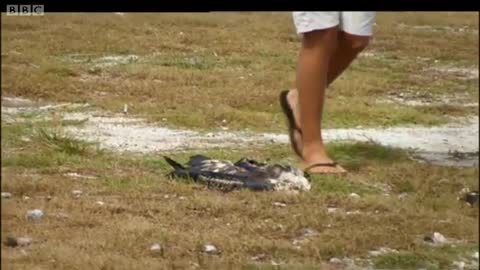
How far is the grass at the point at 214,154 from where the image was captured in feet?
1.76

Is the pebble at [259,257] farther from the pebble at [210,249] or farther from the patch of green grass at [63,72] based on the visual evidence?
the patch of green grass at [63,72]

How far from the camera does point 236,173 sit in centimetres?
72

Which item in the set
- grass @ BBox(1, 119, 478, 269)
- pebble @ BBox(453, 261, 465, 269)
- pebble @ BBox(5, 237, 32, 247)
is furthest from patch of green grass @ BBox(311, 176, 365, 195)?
pebble @ BBox(5, 237, 32, 247)

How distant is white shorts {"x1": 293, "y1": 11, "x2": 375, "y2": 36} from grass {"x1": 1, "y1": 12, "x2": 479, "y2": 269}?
1cm

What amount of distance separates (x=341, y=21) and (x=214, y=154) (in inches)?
11.1

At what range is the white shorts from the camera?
47cm

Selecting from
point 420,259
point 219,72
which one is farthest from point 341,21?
point 219,72

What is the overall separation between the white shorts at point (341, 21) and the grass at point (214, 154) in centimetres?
1

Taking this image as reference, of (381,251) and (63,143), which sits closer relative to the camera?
(381,251)
